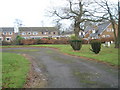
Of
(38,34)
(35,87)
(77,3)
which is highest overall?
(77,3)

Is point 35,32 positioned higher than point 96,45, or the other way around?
point 35,32

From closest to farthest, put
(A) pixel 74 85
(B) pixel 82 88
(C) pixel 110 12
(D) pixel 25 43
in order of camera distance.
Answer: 1. (B) pixel 82 88
2. (A) pixel 74 85
3. (C) pixel 110 12
4. (D) pixel 25 43

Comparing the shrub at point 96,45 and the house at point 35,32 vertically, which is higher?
the house at point 35,32

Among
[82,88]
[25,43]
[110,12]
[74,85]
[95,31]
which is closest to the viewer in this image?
[82,88]

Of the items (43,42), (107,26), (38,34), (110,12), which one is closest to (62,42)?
(43,42)

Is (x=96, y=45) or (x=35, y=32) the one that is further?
(x=35, y=32)

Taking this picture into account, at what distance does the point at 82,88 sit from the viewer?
5.17m

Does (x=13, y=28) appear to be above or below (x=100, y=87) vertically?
above

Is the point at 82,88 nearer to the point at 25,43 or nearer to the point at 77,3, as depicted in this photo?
the point at 77,3

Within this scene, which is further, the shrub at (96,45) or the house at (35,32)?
the house at (35,32)

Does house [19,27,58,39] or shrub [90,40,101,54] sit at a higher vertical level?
house [19,27,58,39]

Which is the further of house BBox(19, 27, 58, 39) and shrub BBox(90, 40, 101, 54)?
house BBox(19, 27, 58, 39)

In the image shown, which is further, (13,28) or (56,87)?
(13,28)

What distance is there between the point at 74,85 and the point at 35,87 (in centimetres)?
158
